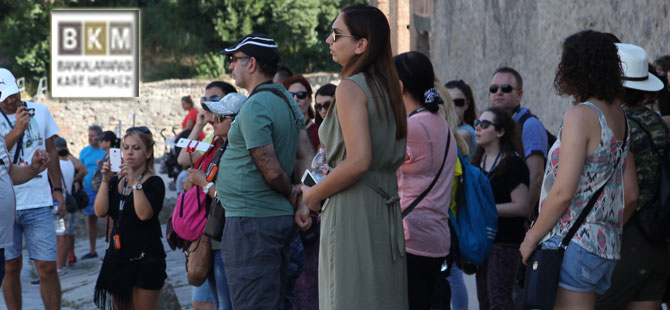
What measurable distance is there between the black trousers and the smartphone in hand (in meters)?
2.42

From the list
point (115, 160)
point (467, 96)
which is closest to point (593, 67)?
point (467, 96)

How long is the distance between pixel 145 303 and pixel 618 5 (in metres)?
4.52

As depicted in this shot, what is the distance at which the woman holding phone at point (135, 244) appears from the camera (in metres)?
5.04

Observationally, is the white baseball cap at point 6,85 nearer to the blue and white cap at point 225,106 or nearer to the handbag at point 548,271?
the blue and white cap at point 225,106

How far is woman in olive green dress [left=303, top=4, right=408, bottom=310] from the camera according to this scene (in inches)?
114

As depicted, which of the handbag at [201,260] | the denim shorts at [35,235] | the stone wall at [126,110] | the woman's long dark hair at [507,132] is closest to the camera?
the handbag at [201,260]

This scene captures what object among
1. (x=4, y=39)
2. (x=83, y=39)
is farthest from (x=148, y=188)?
(x=4, y=39)

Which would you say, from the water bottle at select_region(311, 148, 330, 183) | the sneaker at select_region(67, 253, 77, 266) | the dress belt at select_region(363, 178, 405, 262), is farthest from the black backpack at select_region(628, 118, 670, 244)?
the sneaker at select_region(67, 253, 77, 266)

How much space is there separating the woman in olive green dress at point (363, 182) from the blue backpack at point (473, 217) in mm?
1079

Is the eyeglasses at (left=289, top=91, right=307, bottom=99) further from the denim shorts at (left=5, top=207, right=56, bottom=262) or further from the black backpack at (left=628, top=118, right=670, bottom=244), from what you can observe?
the black backpack at (left=628, top=118, right=670, bottom=244)

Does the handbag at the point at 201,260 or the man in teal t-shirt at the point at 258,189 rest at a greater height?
the man in teal t-shirt at the point at 258,189

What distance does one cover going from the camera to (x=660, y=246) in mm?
3436

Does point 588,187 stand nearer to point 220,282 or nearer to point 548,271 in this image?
point 548,271

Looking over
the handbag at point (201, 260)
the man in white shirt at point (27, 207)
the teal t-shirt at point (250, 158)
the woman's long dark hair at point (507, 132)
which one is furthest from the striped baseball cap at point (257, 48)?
the man in white shirt at point (27, 207)
